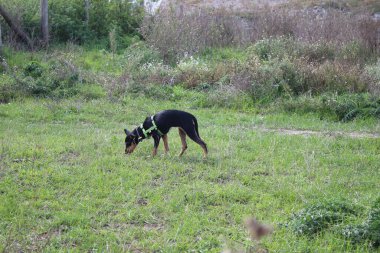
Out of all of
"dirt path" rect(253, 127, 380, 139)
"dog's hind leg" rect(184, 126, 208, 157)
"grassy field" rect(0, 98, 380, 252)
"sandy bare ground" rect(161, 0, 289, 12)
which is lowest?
"dirt path" rect(253, 127, 380, 139)

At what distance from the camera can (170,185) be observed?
6.96m

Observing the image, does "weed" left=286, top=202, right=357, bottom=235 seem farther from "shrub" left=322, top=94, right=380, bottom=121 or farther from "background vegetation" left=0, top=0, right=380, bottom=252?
"shrub" left=322, top=94, right=380, bottom=121

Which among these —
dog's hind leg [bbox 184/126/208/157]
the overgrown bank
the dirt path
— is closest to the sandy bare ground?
the overgrown bank

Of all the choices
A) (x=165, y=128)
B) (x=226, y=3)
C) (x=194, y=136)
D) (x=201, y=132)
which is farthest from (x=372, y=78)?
(x=226, y=3)

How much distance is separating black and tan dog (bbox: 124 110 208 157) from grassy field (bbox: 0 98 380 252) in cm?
22

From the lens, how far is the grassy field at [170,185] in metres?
5.27

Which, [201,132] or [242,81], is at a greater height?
[242,81]

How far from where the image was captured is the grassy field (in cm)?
527

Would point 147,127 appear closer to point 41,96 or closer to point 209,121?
point 209,121

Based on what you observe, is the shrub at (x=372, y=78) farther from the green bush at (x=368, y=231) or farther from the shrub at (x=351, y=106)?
the green bush at (x=368, y=231)

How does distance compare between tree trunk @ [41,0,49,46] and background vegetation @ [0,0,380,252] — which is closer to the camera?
background vegetation @ [0,0,380,252]

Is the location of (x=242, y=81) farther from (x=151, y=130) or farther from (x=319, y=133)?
(x=151, y=130)

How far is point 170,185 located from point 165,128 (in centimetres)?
161

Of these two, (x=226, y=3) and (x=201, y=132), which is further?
(x=226, y=3)
